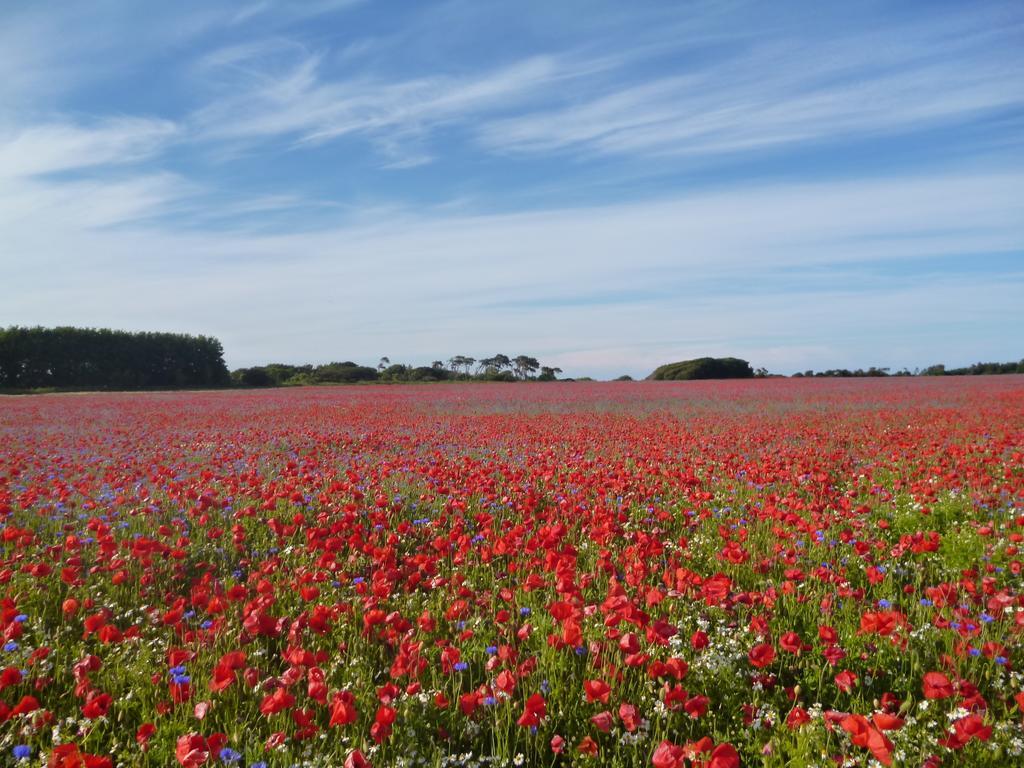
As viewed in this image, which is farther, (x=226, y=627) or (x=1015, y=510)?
(x=1015, y=510)

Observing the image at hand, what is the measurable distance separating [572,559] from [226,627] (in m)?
2.25

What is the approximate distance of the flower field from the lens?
2.99 meters

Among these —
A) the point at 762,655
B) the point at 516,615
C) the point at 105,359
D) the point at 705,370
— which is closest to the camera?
the point at 762,655

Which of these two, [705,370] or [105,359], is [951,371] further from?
[105,359]

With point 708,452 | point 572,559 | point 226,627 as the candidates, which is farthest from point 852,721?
point 708,452

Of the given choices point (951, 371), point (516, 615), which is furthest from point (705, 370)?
point (516, 615)

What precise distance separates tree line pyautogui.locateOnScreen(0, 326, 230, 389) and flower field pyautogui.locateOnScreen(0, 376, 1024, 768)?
180ft

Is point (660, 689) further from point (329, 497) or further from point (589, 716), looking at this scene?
point (329, 497)

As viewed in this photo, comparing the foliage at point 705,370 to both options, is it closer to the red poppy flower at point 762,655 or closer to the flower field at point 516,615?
the flower field at point 516,615

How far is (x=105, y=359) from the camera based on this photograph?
2303 inches

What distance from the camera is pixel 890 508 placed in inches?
291

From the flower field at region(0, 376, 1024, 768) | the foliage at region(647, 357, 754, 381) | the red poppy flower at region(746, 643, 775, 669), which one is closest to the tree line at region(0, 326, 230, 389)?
the foliage at region(647, 357, 754, 381)

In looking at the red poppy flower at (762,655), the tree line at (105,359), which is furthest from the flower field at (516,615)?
the tree line at (105,359)

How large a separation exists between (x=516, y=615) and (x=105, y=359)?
64.7 meters
